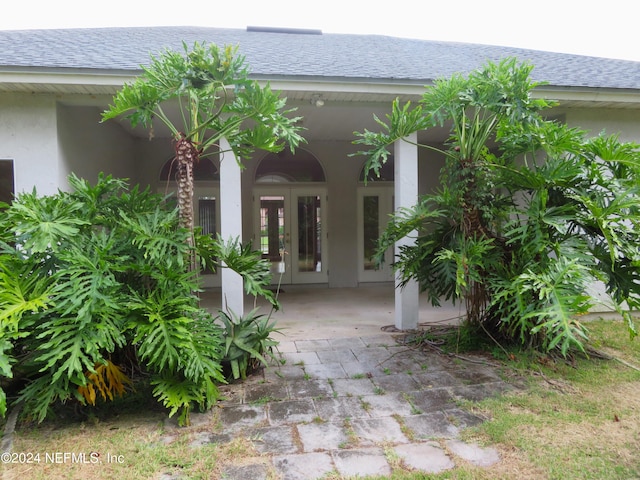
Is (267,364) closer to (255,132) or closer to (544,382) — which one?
(255,132)

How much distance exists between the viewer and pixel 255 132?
3.61m

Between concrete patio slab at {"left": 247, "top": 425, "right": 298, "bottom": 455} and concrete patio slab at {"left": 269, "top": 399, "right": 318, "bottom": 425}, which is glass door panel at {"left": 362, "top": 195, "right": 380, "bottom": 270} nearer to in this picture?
concrete patio slab at {"left": 269, "top": 399, "right": 318, "bottom": 425}

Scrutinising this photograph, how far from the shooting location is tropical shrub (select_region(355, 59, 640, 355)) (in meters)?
3.40

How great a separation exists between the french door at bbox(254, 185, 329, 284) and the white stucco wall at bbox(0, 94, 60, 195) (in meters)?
4.29

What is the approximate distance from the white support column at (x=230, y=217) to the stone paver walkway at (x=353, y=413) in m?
0.85

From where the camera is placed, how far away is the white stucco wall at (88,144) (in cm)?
479

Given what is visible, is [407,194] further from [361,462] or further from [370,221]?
[370,221]

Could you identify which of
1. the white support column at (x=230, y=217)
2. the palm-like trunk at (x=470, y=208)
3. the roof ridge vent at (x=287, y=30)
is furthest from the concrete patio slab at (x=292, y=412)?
the roof ridge vent at (x=287, y=30)

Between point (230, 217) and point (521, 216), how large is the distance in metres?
3.26

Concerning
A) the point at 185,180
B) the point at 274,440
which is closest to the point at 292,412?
the point at 274,440

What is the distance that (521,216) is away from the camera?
4402mm

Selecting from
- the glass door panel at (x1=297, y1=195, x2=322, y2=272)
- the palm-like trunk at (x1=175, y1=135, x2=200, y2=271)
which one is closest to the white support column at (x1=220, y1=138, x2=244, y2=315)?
the palm-like trunk at (x1=175, y1=135, x2=200, y2=271)

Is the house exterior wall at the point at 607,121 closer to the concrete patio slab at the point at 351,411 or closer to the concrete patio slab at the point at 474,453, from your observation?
the concrete patio slab at the point at 351,411

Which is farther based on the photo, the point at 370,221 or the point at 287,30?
the point at 287,30
